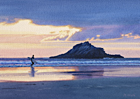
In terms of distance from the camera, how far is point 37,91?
44.5ft

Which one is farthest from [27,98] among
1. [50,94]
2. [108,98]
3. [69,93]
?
[108,98]

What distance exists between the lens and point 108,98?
11.8 metres

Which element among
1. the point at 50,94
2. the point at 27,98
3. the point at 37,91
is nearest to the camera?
the point at 27,98

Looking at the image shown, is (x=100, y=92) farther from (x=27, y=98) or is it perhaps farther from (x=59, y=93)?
(x=27, y=98)

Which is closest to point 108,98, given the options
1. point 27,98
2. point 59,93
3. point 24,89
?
point 59,93

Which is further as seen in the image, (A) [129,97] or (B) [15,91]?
(B) [15,91]

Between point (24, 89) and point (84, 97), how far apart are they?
3812mm

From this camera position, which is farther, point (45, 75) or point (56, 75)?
point (56, 75)

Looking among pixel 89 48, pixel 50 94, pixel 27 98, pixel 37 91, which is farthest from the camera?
pixel 89 48

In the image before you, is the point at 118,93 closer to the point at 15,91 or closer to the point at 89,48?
the point at 15,91

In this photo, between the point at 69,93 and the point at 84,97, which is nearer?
the point at 84,97

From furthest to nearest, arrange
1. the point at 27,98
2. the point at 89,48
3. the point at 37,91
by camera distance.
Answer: the point at 89,48, the point at 37,91, the point at 27,98

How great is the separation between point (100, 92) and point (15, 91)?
4.31 meters

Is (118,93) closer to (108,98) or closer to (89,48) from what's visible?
(108,98)
